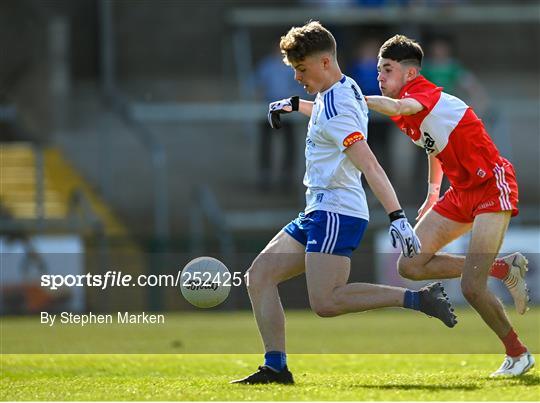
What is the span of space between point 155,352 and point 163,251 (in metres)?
7.03

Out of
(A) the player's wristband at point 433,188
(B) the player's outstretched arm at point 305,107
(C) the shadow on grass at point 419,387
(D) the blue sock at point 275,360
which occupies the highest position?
(B) the player's outstretched arm at point 305,107

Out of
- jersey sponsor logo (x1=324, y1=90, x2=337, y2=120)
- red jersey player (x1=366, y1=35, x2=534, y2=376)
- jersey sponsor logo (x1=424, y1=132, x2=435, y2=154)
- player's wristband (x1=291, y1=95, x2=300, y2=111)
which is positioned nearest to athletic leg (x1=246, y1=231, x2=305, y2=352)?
jersey sponsor logo (x1=324, y1=90, x2=337, y2=120)

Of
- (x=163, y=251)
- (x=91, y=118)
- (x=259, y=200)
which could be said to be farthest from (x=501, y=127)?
(x=91, y=118)

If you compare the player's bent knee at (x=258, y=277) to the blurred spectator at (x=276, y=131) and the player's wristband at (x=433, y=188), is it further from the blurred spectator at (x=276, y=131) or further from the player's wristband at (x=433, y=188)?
the blurred spectator at (x=276, y=131)

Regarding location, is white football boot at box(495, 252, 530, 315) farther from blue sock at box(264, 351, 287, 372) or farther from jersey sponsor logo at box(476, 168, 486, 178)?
blue sock at box(264, 351, 287, 372)

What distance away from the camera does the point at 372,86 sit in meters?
18.8

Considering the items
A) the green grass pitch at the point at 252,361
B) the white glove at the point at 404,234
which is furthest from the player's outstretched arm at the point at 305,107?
the green grass pitch at the point at 252,361

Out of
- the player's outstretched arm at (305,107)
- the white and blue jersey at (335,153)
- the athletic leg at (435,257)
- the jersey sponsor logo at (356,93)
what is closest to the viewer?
the white and blue jersey at (335,153)

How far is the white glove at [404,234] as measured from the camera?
7.50 m

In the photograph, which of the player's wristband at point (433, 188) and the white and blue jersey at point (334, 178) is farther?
the player's wristband at point (433, 188)

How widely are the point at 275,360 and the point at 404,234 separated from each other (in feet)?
4.11

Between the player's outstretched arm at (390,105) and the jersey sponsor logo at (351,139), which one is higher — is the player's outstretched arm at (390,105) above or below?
above

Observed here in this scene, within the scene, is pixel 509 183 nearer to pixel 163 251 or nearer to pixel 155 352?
pixel 155 352

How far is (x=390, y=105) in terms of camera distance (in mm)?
7930
